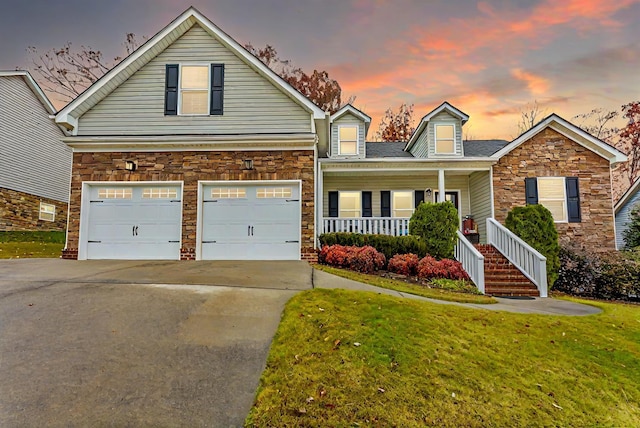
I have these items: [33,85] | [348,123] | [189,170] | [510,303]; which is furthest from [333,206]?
[33,85]

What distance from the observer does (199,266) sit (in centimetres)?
960

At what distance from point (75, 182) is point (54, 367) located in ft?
31.1

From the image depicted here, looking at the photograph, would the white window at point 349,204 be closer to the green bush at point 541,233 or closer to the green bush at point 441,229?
the green bush at point 441,229

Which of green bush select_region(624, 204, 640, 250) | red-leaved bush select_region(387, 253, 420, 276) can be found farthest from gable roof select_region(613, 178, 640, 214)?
red-leaved bush select_region(387, 253, 420, 276)

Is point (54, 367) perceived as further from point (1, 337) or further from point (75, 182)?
point (75, 182)

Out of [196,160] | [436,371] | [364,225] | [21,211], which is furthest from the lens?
[21,211]

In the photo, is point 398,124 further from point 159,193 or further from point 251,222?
point 159,193

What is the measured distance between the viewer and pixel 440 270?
33.3ft

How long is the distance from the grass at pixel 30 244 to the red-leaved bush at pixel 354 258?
32.2 feet

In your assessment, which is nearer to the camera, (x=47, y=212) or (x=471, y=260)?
(x=471, y=260)

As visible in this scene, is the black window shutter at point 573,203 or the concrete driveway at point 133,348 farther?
the black window shutter at point 573,203

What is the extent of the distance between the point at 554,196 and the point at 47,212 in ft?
80.9

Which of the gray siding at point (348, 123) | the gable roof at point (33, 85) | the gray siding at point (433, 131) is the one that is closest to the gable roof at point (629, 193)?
the gray siding at point (433, 131)

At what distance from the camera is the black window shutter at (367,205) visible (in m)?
15.9
